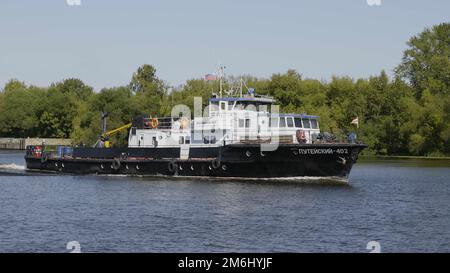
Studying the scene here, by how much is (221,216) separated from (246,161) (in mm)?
13080

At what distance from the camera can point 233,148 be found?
42.4 meters

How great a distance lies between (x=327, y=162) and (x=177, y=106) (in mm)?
50572

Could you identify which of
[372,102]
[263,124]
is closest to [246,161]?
[263,124]

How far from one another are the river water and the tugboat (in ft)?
3.92

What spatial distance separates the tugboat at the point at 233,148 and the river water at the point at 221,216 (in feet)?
3.92

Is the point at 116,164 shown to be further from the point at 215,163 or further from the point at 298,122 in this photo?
the point at 298,122

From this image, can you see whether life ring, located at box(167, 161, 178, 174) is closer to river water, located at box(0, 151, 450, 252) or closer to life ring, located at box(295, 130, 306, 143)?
river water, located at box(0, 151, 450, 252)

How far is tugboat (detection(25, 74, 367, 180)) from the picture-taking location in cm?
4162

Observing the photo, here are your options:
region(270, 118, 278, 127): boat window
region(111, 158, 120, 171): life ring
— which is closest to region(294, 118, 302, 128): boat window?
region(270, 118, 278, 127): boat window

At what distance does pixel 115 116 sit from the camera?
95.2 m

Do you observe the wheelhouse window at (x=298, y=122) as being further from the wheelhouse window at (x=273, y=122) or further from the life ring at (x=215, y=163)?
the life ring at (x=215, y=163)

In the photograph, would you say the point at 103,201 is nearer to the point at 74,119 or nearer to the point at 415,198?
the point at 415,198

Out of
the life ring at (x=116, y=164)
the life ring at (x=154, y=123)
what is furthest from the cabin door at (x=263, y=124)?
the life ring at (x=116, y=164)

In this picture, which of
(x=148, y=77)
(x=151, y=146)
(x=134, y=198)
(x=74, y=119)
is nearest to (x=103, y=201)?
(x=134, y=198)
